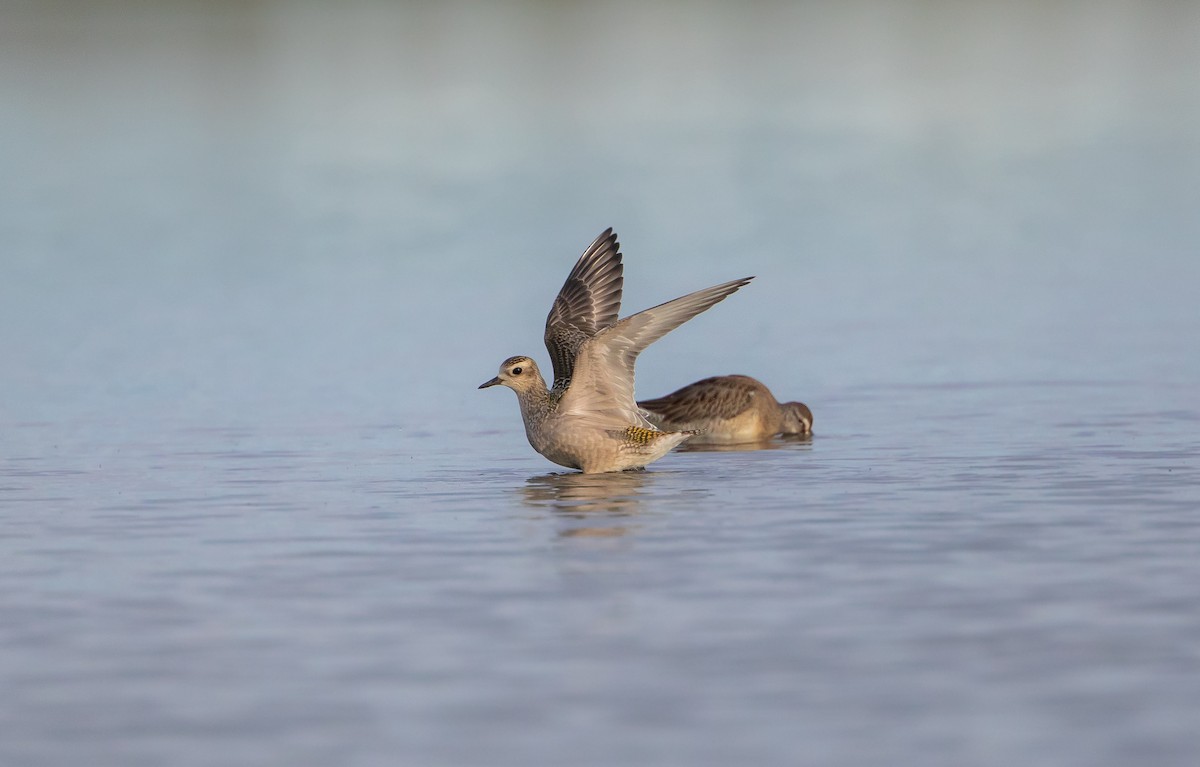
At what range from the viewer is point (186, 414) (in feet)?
49.1

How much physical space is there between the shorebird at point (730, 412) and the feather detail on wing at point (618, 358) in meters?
0.90

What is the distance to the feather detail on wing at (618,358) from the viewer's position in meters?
12.6

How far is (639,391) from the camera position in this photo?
651 inches

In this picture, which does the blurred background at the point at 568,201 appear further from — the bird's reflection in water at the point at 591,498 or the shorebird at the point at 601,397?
the bird's reflection in water at the point at 591,498

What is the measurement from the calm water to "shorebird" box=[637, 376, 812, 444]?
0.46 meters

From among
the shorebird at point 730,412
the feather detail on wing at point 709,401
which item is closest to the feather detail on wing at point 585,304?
the shorebird at point 730,412

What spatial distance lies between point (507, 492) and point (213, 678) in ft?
14.9

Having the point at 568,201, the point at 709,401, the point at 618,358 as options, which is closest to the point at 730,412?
the point at 709,401

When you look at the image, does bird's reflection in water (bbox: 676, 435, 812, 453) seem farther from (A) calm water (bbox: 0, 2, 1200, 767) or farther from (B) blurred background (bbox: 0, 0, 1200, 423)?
(B) blurred background (bbox: 0, 0, 1200, 423)

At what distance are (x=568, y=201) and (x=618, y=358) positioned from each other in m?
13.0

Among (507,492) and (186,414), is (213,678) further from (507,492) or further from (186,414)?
(186,414)

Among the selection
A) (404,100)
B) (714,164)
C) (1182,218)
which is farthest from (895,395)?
(404,100)

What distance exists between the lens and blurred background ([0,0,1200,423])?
1731 cm

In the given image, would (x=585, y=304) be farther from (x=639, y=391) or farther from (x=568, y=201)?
(x=568, y=201)
